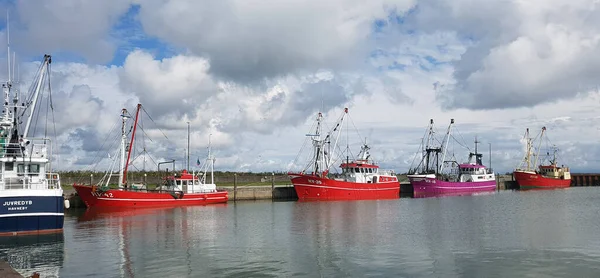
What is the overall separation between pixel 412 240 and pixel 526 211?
27.3m

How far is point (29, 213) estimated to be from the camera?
116 feet

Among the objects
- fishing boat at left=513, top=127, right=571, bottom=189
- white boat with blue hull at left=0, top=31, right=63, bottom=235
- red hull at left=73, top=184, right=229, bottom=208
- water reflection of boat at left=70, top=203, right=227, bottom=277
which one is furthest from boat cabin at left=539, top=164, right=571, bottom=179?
white boat with blue hull at left=0, top=31, right=63, bottom=235

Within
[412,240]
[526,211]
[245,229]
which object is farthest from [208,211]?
[526,211]

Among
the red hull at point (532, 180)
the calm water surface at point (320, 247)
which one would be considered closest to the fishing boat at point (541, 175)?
the red hull at point (532, 180)

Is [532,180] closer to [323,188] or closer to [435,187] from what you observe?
[435,187]

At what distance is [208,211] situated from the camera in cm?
6106

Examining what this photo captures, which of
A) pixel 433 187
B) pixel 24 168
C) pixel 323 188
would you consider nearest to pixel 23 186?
pixel 24 168

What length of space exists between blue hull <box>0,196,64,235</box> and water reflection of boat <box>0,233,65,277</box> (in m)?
0.58

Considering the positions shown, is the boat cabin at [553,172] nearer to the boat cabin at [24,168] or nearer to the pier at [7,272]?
the boat cabin at [24,168]

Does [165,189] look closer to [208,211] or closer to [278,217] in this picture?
[208,211]

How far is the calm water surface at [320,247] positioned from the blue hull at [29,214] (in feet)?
2.98

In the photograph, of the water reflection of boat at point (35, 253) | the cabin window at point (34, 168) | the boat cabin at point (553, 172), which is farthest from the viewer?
the boat cabin at point (553, 172)

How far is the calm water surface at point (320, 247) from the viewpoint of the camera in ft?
84.2

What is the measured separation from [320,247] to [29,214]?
65.5 ft
